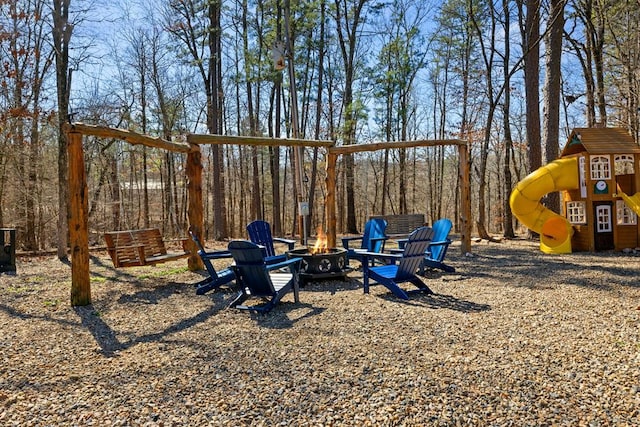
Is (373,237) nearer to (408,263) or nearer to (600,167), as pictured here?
(408,263)

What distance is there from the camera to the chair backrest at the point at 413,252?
16.2ft

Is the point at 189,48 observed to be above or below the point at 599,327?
above

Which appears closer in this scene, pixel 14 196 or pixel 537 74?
pixel 537 74

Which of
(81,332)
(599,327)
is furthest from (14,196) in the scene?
(599,327)

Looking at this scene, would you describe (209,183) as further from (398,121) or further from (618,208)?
(618,208)

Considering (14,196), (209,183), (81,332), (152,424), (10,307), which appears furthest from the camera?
(209,183)

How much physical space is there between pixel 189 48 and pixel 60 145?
24.9 feet

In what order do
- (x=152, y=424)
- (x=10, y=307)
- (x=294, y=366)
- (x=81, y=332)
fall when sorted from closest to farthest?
1. (x=152, y=424)
2. (x=294, y=366)
3. (x=81, y=332)
4. (x=10, y=307)

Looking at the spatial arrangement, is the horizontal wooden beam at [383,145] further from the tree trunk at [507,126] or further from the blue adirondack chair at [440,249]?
the tree trunk at [507,126]

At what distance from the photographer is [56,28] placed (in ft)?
28.8

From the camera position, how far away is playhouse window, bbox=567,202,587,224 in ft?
29.8

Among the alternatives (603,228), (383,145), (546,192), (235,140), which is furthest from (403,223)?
(235,140)

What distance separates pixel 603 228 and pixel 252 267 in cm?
777

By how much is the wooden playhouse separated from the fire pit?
5628 millimetres
